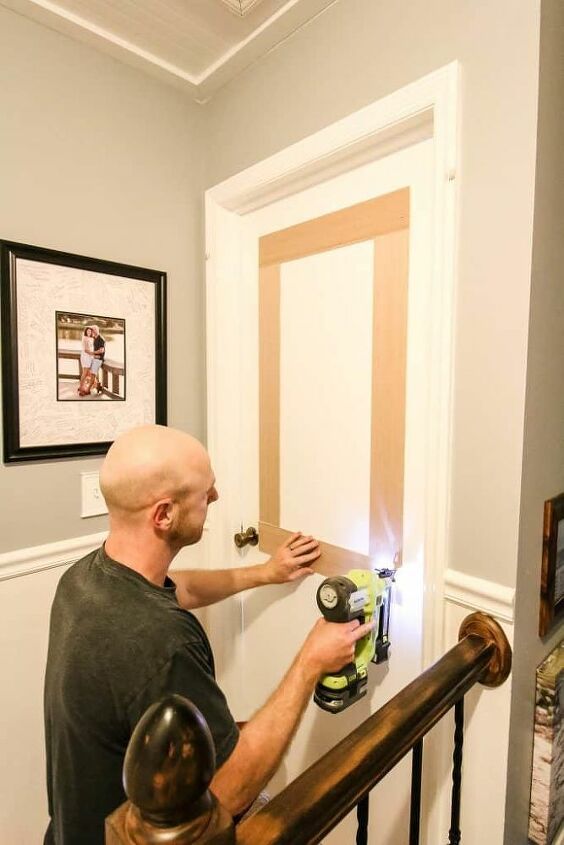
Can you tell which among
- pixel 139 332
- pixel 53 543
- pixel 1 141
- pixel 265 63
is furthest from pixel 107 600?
pixel 265 63

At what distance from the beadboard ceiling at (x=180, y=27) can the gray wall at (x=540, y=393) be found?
0.69m

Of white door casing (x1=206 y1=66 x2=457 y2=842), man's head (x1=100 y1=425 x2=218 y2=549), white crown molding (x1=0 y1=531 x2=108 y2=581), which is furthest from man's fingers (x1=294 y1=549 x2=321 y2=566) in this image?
white crown molding (x1=0 y1=531 x2=108 y2=581)

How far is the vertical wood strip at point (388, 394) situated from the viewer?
131cm

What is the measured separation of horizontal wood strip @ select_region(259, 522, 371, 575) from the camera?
1430 millimetres

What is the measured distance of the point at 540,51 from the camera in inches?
37.4

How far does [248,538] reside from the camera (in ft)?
5.88

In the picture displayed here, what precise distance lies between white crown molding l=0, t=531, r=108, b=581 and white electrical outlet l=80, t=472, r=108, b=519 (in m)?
0.08

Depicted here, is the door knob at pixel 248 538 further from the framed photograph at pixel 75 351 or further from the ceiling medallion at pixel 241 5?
the ceiling medallion at pixel 241 5

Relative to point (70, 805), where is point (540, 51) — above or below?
above

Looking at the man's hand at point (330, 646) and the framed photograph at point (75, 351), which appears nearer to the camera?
the man's hand at point (330, 646)

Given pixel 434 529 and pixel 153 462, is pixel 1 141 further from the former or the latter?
pixel 434 529

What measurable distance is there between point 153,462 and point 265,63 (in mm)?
1347

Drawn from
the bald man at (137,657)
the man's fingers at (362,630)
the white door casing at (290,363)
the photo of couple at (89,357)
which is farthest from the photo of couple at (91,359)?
the man's fingers at (362,630)

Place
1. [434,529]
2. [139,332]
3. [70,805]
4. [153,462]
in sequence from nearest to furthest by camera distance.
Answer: [70,805], [153,462], [434,529], [139,332]
